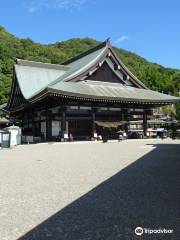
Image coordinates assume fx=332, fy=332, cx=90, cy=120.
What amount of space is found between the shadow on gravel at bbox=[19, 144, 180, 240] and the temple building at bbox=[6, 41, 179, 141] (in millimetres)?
17656

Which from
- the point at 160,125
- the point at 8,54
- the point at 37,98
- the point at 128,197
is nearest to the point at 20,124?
the point at 37,98

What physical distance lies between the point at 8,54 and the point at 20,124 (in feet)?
117

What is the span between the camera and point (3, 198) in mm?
6363

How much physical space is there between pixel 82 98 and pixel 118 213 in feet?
67.8

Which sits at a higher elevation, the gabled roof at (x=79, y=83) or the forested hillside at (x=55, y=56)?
the forested hillside at (x=55, y=56)

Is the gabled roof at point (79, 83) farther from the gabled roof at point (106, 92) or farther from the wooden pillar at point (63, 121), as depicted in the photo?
the wooden pillar at point (63, 121)

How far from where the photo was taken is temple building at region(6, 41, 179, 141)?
2648cm

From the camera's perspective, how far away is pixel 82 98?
83.9ft

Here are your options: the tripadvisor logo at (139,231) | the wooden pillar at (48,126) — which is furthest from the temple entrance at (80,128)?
the tripadvisor logo at (139,231)

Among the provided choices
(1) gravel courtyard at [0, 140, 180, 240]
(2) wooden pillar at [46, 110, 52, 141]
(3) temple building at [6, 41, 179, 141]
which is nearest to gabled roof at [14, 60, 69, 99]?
(3) temple building at [6, 41, 179, 141]

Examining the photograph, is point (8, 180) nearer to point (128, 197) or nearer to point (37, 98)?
point (128, 197)

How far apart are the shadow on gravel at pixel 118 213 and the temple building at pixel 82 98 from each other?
17.7 metres

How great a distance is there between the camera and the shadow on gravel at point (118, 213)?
4.28 metres

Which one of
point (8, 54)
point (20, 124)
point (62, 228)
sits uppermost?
point (8, 54)
